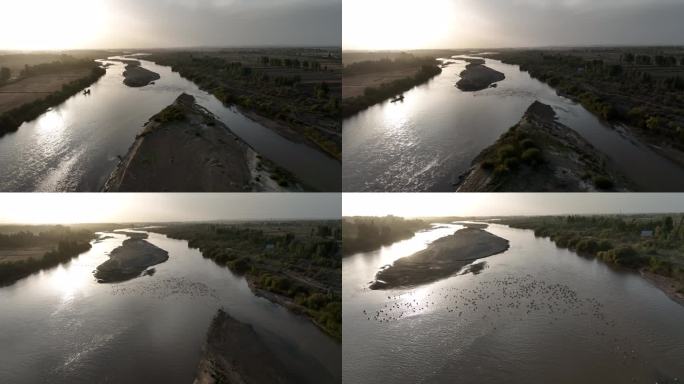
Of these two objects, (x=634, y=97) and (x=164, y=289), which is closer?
(x=634, y=97)

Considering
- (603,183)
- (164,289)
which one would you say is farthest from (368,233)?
(603,183)

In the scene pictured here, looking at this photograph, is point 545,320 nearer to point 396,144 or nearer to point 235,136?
point 396,144

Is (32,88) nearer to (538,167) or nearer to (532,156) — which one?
(532,156)

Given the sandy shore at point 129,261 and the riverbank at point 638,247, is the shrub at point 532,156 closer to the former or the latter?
the riverbank at point 638,247

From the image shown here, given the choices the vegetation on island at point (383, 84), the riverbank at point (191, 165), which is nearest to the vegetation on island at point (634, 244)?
the vegetation on island at point (383, 84)

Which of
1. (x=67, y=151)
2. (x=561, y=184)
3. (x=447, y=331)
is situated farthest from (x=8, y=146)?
(x=561, y=184)

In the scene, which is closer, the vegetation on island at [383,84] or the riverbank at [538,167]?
the riverbank at [538,167]
